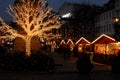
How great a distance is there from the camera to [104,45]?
1547 inches

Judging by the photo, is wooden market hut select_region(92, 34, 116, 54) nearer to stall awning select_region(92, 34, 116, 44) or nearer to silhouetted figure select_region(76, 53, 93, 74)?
stall awning select_region(92, 34, 116, 44)

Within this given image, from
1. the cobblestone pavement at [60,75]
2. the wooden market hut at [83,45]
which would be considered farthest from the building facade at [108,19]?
the cobblestone pavement at [60,75]

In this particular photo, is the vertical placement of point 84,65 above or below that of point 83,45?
below

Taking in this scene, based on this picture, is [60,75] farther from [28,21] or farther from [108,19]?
[108,19]

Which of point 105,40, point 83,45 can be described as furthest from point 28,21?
point 83,45

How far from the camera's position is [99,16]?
8062 centimetres

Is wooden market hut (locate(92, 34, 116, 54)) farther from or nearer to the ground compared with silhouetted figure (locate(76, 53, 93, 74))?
farther from the ground

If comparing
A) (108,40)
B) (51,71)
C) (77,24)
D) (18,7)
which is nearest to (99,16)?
(77,24)

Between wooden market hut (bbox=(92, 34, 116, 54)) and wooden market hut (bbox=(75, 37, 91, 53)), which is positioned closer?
wooden market hut (bbox=(92, 34, 116, 54))

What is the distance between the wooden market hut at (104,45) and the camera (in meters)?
37.2

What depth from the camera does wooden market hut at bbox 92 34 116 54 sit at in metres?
37.2

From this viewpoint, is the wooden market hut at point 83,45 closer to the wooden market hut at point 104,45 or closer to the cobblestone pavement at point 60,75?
the wooden market hut at point 104,45

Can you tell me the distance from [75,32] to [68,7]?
34109mm

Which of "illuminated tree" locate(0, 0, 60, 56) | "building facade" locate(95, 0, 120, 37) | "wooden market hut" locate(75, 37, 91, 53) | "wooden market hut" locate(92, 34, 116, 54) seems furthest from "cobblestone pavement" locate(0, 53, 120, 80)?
"building facade" locate(95, 0, 120, 37)
